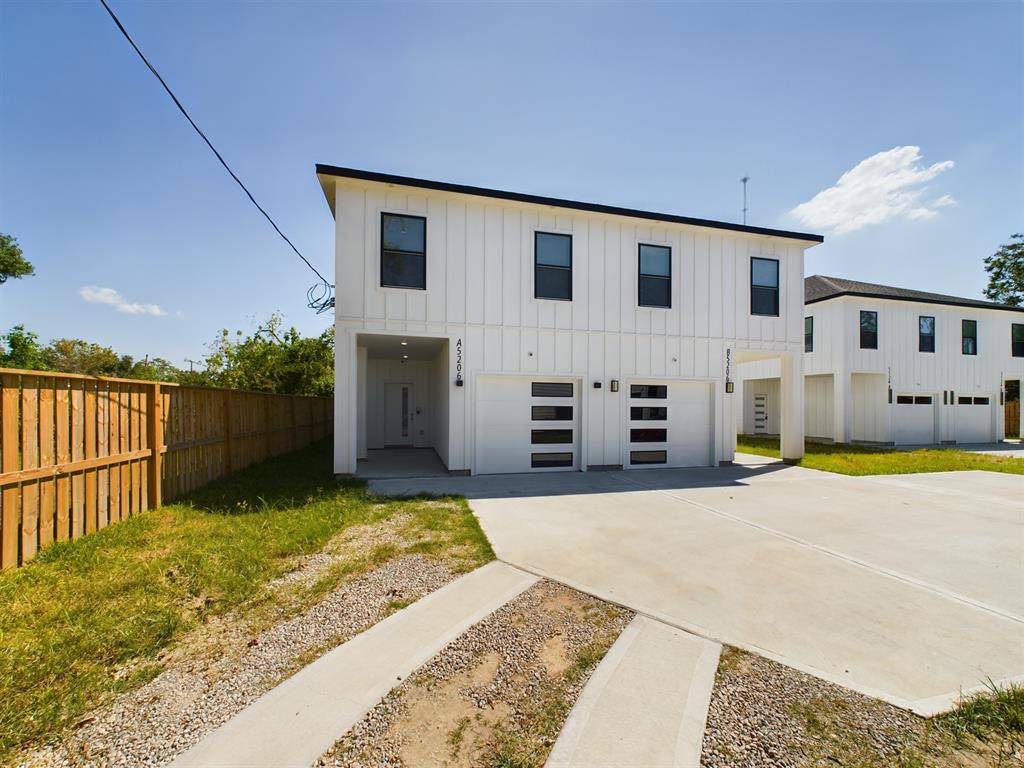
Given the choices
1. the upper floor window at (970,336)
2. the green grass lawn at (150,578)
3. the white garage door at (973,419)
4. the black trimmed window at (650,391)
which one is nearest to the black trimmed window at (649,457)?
the black trimmed window at (650,391)

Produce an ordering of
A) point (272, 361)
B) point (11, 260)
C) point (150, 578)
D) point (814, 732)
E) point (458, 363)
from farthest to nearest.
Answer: point (11, 260)
point (272, 361)
point (458, 363)
point (150, 578)
point (814, 732)

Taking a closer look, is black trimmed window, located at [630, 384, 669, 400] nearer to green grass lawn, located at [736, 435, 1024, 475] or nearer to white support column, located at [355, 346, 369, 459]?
green grass lawn, located at [736, 435, 1024, 475]

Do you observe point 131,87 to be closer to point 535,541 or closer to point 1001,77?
point 535,541

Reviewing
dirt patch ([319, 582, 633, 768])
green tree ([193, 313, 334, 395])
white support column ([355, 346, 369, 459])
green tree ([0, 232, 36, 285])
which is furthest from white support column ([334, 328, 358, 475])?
green tree ([0, 232, 36, 285])

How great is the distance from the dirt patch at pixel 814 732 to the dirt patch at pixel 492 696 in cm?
71

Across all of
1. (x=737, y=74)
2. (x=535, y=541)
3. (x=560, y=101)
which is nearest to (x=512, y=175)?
(x=560, y=101)

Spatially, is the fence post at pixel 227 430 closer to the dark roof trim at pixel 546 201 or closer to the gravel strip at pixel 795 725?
the dark roof trim at pixel 546 201

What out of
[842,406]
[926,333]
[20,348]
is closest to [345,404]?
[842,406]

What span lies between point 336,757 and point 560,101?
9.42m

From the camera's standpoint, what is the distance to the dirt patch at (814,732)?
1.84 m

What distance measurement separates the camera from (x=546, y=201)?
8.76 metres

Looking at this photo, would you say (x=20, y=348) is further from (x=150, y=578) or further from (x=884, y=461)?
(x=884, y=461)

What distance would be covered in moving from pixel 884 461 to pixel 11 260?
116 ft

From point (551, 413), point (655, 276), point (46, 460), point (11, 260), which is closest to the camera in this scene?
point (46, 460)
